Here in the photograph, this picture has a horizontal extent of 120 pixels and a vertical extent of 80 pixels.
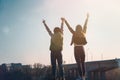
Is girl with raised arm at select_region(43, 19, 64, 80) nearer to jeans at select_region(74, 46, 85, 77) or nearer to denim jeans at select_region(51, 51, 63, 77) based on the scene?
denim jeans at select_region(51, 51, 63, 77)

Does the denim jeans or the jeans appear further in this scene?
the denim jeans

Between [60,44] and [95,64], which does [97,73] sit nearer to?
[95,64]

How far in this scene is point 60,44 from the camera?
12.0 metres

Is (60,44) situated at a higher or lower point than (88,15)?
lower

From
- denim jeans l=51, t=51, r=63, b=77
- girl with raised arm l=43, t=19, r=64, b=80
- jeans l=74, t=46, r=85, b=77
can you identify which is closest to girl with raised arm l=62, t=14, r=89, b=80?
jeans l=74, t=46, r=85, b=77

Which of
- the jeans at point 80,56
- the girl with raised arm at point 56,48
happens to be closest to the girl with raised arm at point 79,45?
the jeans at point 80,56

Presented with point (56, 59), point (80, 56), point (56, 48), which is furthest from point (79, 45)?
point (56, 59)

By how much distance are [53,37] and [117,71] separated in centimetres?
7258

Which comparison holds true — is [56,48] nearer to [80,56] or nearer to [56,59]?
[56,59]

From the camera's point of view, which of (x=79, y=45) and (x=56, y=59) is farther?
(x=56, y=59)

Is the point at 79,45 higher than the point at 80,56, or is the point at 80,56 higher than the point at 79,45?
the point at 79,45

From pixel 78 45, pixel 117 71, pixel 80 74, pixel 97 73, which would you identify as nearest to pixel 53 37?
pixel 78 45

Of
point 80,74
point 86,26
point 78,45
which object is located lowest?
point 80,74

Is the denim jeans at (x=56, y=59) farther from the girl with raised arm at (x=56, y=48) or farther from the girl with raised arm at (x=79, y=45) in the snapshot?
the girl with raised arm at (x=79, y=45)
